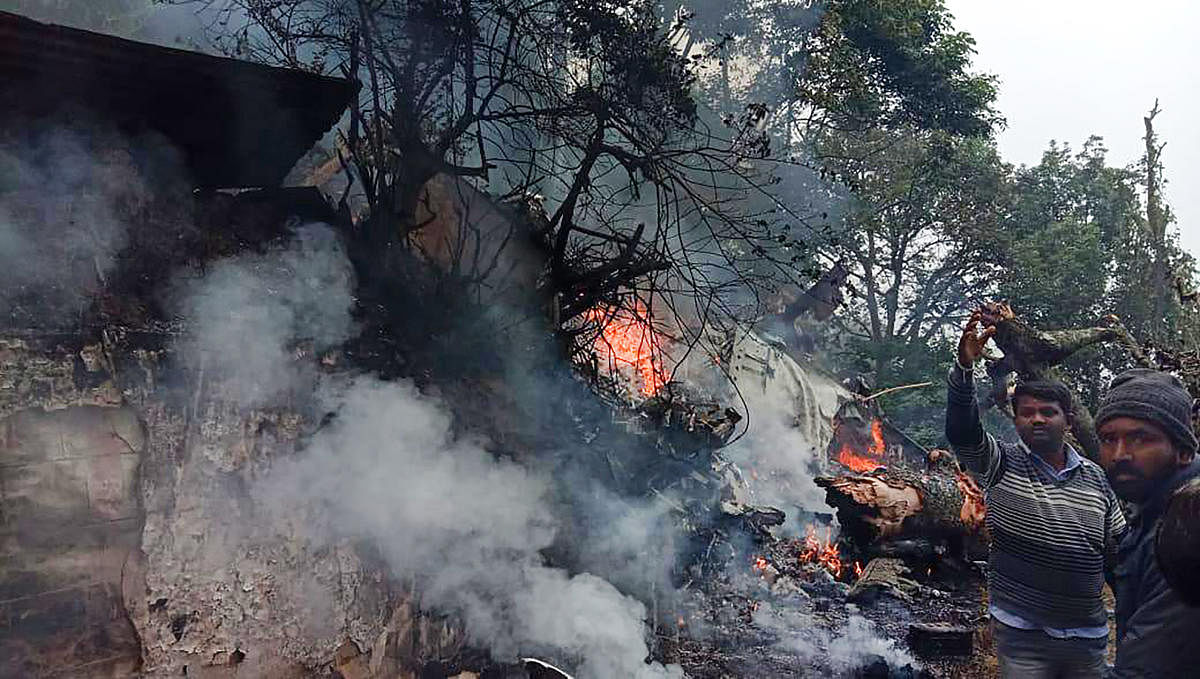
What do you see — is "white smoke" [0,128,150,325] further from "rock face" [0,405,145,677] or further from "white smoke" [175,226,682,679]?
"rock face" [0,405,145,677]

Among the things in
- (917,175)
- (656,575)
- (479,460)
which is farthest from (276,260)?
(917,175)

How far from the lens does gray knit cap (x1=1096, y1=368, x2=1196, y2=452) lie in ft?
9.02

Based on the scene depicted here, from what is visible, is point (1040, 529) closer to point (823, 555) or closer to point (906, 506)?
point (906, 506)

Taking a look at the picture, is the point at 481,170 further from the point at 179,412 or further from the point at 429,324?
the point at 179,412

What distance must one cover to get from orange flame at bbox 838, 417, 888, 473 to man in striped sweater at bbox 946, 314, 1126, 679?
1400 cm

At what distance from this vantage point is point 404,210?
557 centimetres

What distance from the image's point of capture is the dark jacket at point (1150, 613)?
7.36 feet

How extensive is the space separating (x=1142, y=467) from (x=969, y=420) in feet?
3.44

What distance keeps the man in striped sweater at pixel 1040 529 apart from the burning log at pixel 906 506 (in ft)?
20.4

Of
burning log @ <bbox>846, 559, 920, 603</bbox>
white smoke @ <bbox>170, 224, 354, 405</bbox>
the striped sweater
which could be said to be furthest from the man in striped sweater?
burning log @ <bbox>846, 559, 920, 603</bbox>

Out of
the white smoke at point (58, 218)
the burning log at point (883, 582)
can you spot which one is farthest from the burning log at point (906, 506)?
the white smoke at point (58, 218)

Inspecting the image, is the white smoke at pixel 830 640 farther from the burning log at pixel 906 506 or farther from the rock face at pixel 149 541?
the rock face at pixel 149 541

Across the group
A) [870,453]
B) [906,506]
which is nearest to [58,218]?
[906,506]

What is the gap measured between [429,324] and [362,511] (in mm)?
1486
